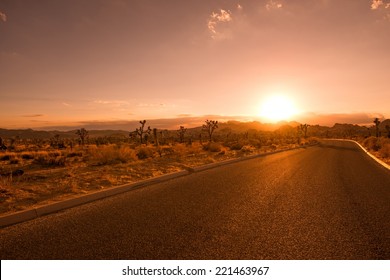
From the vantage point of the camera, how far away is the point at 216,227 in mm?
5117

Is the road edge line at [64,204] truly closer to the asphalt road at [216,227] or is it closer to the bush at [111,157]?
the asphalt road at [216,227]

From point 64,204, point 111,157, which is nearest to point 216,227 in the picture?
point 64,204

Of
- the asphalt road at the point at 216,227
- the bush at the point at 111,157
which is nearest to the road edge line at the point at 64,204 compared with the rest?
the asphalt road at the point at 216,227

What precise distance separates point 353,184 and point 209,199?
539cm

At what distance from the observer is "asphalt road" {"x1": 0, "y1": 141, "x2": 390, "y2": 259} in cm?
407

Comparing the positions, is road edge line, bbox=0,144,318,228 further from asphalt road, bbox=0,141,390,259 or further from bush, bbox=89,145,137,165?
bush, bbox=89,145,137,165

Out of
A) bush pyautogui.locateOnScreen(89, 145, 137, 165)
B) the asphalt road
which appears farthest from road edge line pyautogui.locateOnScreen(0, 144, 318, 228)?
bush pyautogui.locateOnScreen(89, 145, 137, 165)

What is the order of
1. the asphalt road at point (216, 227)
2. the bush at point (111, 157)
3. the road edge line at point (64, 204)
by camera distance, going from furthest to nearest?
the bush at point (111, 157) → the road edge line at point (64, 204) → the asphalt road at point (216, 227)

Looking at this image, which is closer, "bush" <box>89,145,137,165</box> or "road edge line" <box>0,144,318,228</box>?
"road edge line" <box>0,144,318,228</box>

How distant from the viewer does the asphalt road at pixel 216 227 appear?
160 inches

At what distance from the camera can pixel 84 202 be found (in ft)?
24.2

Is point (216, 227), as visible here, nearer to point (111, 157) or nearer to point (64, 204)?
point (64, 204)
